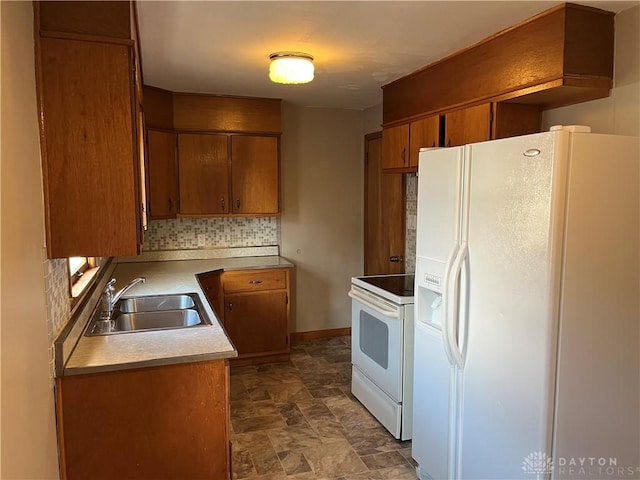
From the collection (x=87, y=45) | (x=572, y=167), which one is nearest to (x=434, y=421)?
(x=572, y=167)

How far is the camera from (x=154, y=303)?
9.80 feet

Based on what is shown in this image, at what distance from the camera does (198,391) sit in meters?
2.01

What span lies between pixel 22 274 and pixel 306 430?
→ 2173mm

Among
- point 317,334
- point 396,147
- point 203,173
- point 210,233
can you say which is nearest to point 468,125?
point 396,147

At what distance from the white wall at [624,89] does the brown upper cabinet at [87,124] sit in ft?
6.76

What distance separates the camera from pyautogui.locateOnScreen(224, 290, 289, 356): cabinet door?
407cm

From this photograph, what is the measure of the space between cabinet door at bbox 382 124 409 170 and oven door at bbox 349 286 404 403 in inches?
37.4

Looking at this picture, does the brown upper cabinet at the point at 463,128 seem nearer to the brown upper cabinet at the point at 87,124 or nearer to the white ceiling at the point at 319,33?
the white ceiling at the point at 319,33

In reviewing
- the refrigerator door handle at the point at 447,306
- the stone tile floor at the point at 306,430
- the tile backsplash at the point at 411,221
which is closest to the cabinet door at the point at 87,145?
the refrigerator door handle at the point at 447,306

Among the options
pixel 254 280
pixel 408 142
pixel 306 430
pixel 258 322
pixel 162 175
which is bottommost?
pixel 306 430

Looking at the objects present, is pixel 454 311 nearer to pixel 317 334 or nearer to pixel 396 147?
pixel 396 147

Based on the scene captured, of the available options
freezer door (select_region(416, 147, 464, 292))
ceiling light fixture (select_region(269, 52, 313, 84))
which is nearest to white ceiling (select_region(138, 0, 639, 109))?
ceiling light fixture (select_region(269, 52, 313, 84))

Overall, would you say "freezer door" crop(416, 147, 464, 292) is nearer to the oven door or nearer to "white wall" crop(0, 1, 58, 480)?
the oven door

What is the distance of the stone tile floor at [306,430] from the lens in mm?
2666
